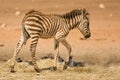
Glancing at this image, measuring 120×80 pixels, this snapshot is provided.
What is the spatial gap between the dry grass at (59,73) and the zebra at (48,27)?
30 cm

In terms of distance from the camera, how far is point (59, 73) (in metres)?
14.0

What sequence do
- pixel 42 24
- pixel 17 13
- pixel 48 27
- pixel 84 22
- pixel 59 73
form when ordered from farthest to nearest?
1. pixel 17 13
2. pixel 84 22
3. pixel 48 27
4. pixel 42 24
5. pixel 59 73

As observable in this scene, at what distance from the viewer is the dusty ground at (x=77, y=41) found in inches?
546

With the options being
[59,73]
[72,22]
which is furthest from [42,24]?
[59,73]

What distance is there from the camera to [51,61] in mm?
15555

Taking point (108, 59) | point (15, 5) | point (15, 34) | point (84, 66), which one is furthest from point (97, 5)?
point (84, 66)

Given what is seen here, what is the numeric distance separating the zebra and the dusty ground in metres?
0.55

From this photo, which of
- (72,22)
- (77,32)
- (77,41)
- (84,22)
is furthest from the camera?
(77,32)

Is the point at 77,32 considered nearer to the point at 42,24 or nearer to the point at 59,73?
the point at 42,24

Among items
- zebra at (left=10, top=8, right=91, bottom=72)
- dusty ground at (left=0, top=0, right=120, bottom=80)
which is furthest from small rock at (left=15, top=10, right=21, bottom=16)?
zebra at (left=10, top=8, right=91, bottom=72)

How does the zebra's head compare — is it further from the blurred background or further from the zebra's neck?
the blurred background

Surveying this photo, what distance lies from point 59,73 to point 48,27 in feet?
4.64

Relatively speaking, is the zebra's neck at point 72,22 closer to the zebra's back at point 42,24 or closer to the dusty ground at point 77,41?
the zebra's back at point 42,24

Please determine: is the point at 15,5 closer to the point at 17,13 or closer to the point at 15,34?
the point at 17,13
